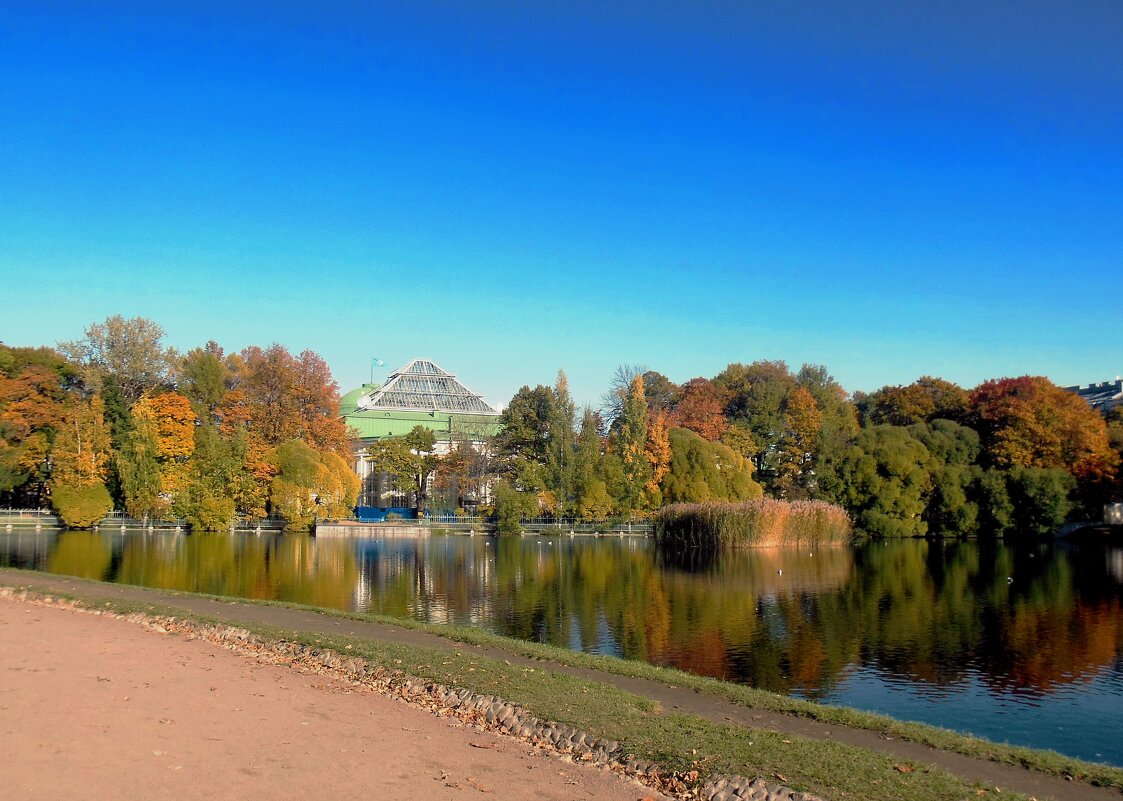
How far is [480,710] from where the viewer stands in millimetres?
11992

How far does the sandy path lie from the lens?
851 centimetres

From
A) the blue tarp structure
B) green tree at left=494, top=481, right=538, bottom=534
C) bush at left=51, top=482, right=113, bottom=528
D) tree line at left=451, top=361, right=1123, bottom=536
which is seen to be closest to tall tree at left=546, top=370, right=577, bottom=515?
tree line at left=451, top=361, right=1123, bottom=536

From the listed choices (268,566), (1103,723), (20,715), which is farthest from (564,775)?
(268,566)

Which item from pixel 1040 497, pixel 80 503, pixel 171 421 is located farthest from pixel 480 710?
pixel 1040 497

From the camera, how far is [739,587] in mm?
33438

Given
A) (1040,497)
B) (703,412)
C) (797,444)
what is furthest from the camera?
(703,412)

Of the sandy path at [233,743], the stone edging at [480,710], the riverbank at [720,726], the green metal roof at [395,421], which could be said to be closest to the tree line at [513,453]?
the green metal roof at [395,421]

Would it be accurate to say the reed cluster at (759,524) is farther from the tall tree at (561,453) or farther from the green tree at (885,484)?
the tall tree at (561,453)

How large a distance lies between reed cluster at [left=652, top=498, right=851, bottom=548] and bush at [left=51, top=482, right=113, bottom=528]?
37.2 meters

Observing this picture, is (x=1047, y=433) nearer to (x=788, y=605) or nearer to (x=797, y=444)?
(x=797, y=444)

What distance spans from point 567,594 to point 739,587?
22.2ft

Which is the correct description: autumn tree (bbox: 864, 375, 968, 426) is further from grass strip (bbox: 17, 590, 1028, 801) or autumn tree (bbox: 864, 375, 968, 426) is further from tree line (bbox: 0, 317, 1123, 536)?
grass strip (bbox: 17, 590, 1028, 801)

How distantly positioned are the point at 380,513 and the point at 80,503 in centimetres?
2422

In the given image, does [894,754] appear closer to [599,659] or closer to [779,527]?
[599,659]
